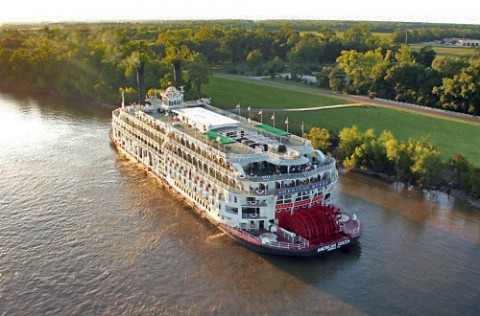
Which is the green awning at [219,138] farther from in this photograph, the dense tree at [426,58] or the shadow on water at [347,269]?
the dense tree at [426,58]

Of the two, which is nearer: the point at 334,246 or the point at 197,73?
the point at 334,246

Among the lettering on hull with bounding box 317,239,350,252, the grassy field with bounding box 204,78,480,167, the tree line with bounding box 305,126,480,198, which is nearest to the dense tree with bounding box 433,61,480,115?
the grassy field with bounding box 204,78,480,167

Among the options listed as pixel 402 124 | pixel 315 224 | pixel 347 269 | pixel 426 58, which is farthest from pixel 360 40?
pixel 347 269

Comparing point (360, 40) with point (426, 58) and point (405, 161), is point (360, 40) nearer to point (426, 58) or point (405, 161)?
point (426, 58)

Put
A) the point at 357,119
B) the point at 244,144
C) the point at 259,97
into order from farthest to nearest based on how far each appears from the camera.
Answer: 1. the point at 259,97
2. the point at 357,119
3. the point at 244,144

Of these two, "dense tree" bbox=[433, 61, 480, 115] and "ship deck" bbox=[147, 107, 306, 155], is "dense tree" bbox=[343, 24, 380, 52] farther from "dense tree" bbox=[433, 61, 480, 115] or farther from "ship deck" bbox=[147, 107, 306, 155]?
"ship deck" bbox=[147, 107, 306, 155]

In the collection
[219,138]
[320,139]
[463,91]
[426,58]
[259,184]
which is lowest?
[320,139]
